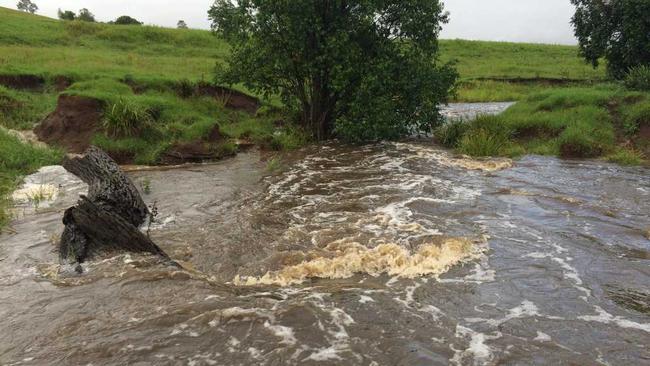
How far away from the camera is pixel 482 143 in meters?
14.7

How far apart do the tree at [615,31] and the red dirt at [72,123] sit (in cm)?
1953

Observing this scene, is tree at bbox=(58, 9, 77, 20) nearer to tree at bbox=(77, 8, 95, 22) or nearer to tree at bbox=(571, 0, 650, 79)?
tree at bbox=(77, 8, 95, 22)

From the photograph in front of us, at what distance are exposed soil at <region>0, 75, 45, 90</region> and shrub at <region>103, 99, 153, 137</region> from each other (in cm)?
624

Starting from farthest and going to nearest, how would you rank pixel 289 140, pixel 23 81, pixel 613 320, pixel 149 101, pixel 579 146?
pixel 23 81
pixel 149 101
pixel 289 140
pixel 579 146
pixel 613 320

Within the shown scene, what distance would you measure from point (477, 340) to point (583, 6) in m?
22.1

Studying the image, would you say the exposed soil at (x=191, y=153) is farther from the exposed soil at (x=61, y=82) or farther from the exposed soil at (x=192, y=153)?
the exposed soil at (x=61, y=82)

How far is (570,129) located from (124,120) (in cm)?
1302

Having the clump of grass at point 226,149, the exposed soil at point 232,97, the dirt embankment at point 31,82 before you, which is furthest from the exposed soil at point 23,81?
the clump of grass at point 226,149

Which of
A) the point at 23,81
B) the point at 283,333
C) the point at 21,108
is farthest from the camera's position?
the point at 23,81

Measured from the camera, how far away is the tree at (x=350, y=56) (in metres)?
15.4

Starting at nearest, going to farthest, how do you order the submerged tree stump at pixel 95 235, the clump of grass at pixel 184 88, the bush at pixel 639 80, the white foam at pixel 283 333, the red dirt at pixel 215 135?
the white foam at pixel 283 333 → the submerged tree stump at pixel 95 235 → the red dirt at pixel 215 135 → the bush at pixel 639 80 → the clump of grass at pixel 184 88

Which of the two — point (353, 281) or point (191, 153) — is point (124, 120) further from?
point (353, 281)

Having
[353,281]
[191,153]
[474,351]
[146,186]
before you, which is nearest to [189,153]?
[191,153]

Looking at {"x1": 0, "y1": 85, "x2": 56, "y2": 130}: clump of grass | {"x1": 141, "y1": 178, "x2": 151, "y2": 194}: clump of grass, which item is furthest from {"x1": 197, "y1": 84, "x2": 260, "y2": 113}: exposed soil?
{"x1": 141, "y1": 178, "x2": 151, "y2": 194}: clump of grass
